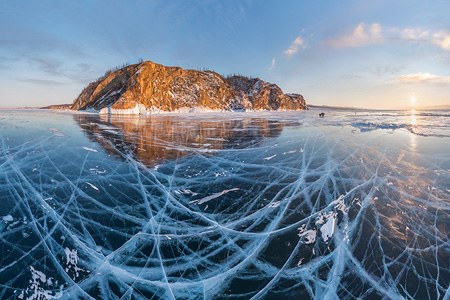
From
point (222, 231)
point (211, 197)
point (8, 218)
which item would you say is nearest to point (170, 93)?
point (211, 197)

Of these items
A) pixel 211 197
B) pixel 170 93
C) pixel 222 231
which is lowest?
pixel 222 231

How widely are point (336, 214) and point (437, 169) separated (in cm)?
633

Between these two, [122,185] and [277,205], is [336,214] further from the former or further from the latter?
[122,185]

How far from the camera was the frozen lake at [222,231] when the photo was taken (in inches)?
134

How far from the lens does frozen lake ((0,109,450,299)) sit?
341 cm

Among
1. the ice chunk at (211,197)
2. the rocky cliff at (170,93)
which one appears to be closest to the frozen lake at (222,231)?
the ice chunk at (211,197)

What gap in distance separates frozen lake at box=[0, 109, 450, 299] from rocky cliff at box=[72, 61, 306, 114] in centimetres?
7745

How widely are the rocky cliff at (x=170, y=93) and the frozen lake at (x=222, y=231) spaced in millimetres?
77446

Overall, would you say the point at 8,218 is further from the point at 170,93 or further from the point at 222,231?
the point at 170,93

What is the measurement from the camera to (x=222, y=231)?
4.68 m

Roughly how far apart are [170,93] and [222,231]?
10082 cm

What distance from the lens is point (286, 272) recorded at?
3.62 meters

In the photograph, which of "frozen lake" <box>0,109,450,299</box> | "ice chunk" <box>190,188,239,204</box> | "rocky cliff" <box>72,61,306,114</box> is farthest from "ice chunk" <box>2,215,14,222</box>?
"rocky cliff" <box>72,61,306,114</box>

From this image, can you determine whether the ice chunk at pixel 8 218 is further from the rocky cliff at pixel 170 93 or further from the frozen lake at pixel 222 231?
the rocky cliff at pixel 170 93
